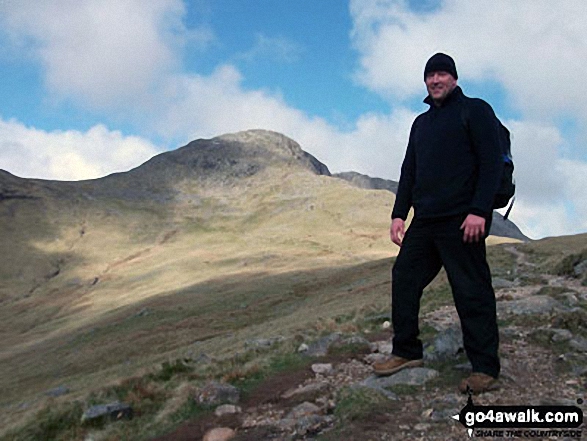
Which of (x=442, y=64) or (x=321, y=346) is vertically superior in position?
(x=442, y=64)

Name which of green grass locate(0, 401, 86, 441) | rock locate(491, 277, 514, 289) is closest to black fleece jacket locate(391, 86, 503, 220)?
green grass locate(0, 401, 86, 441)

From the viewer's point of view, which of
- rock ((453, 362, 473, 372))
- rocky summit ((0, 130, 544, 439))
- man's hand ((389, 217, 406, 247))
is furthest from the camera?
rocky summit ((0, 130, 544, 439))

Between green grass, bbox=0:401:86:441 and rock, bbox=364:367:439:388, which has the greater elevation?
rock, bbox=364:367:439:388

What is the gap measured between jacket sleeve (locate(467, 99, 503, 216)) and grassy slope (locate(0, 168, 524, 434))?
10.7 metres

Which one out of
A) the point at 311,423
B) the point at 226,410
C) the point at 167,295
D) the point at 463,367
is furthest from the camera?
the point at 167,295

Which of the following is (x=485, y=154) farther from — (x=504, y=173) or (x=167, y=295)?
(x=167, y=295)

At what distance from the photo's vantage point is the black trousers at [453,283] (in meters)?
6.96

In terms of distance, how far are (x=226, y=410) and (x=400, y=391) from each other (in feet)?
8.78

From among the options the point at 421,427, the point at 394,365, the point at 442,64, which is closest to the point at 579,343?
the point at 394,365

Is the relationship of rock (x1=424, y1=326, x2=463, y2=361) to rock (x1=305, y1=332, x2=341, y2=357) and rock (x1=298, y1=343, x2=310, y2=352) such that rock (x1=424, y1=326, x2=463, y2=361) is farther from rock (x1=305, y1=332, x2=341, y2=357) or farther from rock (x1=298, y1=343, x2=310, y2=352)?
rock (x1=298, y1=343, x2=310, y2=352)

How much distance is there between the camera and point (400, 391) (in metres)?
7.31

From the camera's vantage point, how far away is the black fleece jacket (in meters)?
6.84

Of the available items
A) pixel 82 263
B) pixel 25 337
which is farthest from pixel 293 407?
pixel 82 263

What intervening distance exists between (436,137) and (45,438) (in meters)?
9.57
